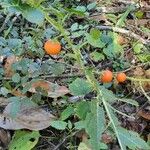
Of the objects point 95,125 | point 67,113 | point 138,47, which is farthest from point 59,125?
point 138,47

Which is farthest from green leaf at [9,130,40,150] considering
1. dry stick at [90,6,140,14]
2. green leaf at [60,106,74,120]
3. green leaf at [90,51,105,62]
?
dry stick at [90,6,140,14]

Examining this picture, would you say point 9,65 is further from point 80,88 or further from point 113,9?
point 113,9

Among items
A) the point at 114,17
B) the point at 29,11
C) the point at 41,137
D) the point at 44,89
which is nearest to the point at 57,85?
Result: the point at 44,89

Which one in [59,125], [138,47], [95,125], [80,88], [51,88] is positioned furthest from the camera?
[138,47]

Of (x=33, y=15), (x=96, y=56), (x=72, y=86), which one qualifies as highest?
(x=33, y=15)

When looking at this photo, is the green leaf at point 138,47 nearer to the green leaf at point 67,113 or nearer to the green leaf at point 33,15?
the green leaf at point 67,113

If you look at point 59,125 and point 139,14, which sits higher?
point 139,14
